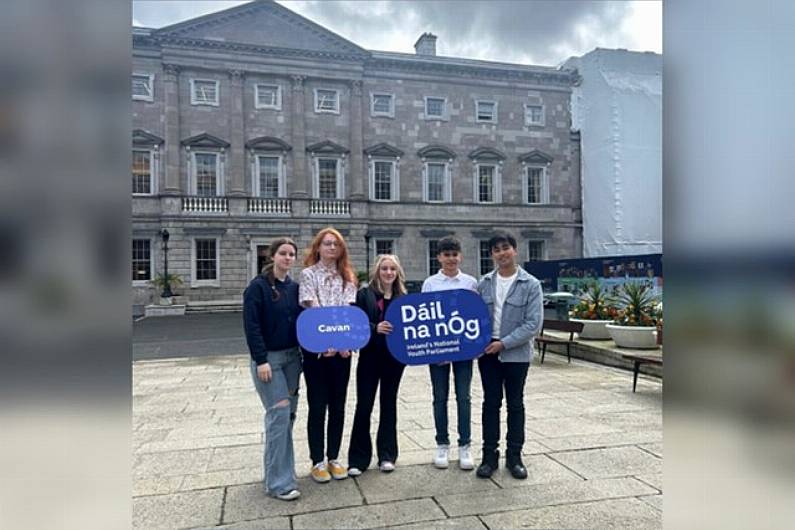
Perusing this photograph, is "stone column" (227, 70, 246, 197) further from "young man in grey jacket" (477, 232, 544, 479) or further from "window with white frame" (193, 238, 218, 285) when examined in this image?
"young man in grey jacket" (477, 232, 544, 479)

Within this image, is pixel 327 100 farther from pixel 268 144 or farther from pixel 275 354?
pixel 275 354

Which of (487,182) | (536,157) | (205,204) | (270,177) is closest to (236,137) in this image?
(270,177)

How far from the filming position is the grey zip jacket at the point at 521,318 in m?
3.81

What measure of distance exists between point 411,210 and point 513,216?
6022 mm

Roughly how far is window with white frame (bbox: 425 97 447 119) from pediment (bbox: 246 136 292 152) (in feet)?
26.4

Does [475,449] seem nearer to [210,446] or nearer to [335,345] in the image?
[335,345]

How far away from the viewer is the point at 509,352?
3.87 metres

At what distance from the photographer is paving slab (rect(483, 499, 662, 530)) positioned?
306 centimetres

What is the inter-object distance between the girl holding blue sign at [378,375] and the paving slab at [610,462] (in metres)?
1.39

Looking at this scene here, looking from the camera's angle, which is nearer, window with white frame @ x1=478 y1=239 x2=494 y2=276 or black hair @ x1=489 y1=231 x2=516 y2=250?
black hair @ x1=489 y1=231 x2=516 y2=250

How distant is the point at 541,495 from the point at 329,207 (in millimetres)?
24351

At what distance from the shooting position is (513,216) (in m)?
29.8

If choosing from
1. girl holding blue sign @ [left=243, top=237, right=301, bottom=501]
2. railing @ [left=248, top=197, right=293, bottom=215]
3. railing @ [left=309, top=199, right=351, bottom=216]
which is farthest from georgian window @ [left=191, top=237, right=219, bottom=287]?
girl holding blue sign @ [left=243, top=237, right=301, bottom=501]
